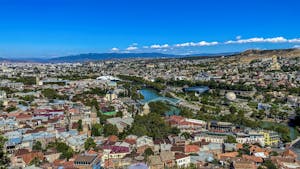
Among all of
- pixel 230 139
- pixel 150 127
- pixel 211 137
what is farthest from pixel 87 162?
pixel 230 139

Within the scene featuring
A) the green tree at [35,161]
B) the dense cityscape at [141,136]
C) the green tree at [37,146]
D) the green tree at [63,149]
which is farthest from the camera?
the green tree at [37,146]

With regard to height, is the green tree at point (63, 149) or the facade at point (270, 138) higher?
the green tree at point (63, 149)

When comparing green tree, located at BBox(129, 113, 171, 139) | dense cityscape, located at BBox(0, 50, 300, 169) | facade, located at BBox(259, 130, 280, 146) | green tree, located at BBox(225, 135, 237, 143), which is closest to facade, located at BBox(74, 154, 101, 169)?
dense cityscape, located at BBox(0, 50, 300, 169)

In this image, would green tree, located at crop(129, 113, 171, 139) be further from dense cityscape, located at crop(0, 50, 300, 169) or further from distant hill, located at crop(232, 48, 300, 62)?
distant hill, located at crop(232, 48, 300, 62)

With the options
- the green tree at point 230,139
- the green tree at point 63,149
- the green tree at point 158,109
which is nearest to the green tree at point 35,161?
the green tree at point 63,149

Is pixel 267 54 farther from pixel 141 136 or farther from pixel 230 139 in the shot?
pixel 141 136

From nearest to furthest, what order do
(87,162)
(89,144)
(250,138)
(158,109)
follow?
(87,162) < (89,144) < (250,138) < (158,109)

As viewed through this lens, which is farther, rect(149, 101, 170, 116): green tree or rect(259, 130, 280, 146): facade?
rect(149, 101, 170, 116): green tree

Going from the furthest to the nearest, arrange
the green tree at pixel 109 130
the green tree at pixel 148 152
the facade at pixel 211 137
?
the green tree at pixel 109 130
the facade at pixel 211 137
the green tree at pixel 148 152

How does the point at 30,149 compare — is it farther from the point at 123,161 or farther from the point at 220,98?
the point at 220,98

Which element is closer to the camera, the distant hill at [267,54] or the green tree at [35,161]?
the green tree at [35,161]

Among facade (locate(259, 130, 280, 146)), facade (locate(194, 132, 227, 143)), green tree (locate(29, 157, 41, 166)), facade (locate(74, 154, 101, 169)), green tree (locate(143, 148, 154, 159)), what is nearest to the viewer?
facade (locate(74, 154, 101, 169))

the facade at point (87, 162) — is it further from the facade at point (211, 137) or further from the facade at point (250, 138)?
the facade at point (250, 138)
